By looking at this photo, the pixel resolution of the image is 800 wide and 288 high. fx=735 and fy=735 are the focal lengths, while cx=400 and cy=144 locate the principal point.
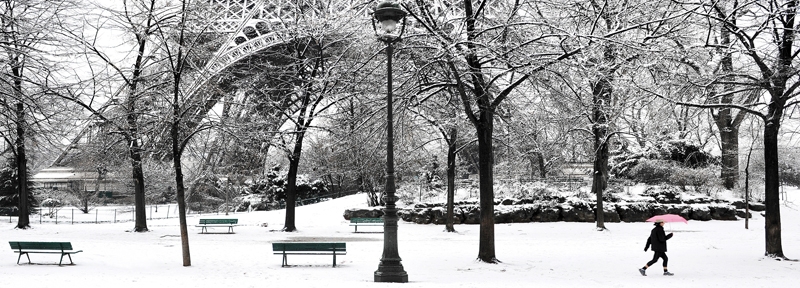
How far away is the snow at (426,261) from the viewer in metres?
13.0

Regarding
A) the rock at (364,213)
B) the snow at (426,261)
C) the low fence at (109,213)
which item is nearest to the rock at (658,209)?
the snow at (426,261)

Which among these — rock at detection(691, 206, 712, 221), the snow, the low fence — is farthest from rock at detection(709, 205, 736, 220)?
the low fence

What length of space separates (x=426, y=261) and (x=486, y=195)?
2.07 metres

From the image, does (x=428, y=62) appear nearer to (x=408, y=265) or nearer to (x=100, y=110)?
(x=408, y=265)

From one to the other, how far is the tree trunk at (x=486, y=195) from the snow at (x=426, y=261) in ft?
1.21

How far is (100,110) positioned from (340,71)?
9.00m

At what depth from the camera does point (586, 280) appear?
13.4 meters

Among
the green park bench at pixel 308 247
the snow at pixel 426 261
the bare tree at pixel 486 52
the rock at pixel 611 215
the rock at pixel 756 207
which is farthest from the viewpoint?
the rock at pixel 756 207

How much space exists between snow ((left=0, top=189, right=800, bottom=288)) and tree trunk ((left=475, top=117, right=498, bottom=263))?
1.21ft

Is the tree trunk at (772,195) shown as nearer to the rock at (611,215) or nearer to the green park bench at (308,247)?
the green park bench at (308,247)

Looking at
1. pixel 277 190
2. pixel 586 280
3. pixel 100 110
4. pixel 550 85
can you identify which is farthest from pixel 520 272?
pixel 277 190

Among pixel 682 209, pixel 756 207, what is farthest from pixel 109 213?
pixel 756 207

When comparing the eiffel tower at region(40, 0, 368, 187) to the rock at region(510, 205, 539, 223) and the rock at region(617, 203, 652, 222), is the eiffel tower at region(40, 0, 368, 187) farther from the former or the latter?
the rock at region(617, 203, 652, 222)

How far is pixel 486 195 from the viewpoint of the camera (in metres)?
15.8
